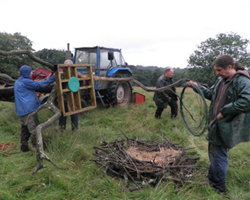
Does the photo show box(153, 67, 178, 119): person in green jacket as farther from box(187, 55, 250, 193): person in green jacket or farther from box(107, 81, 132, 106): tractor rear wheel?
box(187, 55, 250, 193): person in green jacket

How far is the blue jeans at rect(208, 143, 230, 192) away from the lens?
2.92 metres

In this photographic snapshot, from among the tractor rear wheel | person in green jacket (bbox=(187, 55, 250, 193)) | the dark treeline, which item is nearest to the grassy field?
person in green jacket (bbox=(187, 55, 250, 193))

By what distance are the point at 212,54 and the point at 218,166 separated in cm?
3193

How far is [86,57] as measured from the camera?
8.12m

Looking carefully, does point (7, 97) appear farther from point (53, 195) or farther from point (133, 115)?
point (53, 195)

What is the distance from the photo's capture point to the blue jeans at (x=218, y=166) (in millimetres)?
2923

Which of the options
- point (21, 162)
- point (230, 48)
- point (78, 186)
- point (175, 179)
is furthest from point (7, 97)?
point (230, 48)

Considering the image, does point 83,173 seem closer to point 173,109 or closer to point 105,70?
point 173,109

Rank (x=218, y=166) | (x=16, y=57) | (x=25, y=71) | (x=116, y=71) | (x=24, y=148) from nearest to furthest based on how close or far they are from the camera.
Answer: (x=218, y=166) → (x=25, y=71) → (x=24, y=148) → (x=116, y=71) → (x=16, y=57)

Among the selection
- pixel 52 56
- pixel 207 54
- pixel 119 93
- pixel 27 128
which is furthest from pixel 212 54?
pixel 27 128

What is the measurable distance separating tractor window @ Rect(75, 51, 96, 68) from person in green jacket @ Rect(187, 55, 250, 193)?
5.63 metres

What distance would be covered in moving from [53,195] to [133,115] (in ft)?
14.6

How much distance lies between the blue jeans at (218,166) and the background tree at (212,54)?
2980 centimetres

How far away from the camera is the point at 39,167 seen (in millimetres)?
3324
